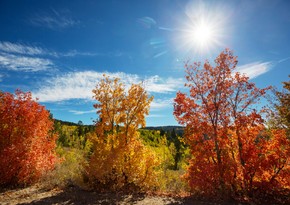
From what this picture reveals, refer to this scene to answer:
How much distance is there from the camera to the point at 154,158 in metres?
17.3

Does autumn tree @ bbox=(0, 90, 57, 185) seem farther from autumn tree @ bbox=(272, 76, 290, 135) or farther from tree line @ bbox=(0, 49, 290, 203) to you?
autumn tree @ bbox=(272, 76, 290, 135)

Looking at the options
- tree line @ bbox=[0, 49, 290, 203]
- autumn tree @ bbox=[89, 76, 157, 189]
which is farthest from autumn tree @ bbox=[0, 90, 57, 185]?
autumn tree @ bbox=[89, 76, 157, 189]

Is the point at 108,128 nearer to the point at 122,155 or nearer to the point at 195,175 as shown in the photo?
the point at 122,155

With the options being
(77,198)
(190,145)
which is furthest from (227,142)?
(77,198)

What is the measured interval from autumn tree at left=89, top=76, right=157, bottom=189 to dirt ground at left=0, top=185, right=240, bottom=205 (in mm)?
1542

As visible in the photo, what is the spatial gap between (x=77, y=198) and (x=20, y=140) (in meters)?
Answer: 6.92

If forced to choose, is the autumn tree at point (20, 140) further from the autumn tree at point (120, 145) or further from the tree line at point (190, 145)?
the autumn tree at point (120, 145)

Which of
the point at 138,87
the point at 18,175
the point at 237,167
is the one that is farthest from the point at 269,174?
the point at 18,175

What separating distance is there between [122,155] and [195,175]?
5137 mm

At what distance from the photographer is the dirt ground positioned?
1325 cm

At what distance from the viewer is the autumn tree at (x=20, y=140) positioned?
17.1 meters

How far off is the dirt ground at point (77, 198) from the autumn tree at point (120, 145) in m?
1.54

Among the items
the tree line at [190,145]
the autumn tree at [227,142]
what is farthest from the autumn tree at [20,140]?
the autumn tree at [227,142]

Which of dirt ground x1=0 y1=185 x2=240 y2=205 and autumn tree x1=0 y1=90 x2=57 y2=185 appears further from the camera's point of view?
autumn tree x1=0 y1=90 x2=57 y2=185
